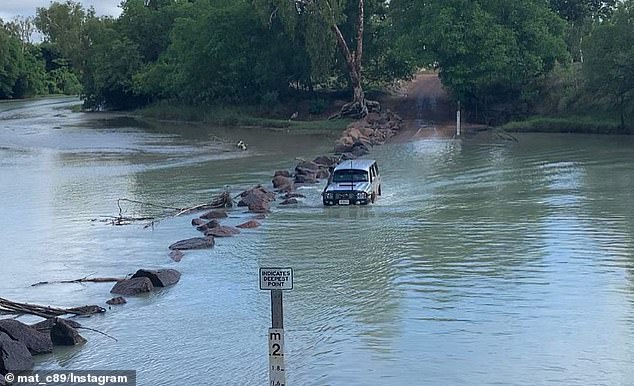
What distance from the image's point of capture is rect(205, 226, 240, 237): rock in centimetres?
2653

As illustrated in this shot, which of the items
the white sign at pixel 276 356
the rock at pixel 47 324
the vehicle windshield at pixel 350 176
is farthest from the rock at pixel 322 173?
the white sign at pixel 276 356

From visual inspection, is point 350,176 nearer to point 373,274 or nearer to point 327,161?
point 373,274

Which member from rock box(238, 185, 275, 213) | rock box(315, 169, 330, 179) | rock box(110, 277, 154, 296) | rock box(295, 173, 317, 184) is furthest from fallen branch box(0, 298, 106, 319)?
rock box(315, 169, 330, 179)

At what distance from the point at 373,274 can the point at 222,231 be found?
707 cm

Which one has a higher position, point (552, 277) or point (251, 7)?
point (251, 7)

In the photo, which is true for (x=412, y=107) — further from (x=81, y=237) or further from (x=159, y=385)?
(x=159, y=385)

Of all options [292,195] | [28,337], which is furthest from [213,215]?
[28,337]

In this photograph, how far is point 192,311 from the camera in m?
18.3

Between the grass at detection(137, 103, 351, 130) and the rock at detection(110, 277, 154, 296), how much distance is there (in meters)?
48.4

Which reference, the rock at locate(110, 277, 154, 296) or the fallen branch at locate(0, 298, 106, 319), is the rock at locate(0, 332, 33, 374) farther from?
the rock at locate(110, 277, 154, 296)

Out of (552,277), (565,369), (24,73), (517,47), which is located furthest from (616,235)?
(24,73)

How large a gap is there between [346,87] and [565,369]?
64.7 metres

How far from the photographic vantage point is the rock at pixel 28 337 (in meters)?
15.5

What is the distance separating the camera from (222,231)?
87.8 feet
